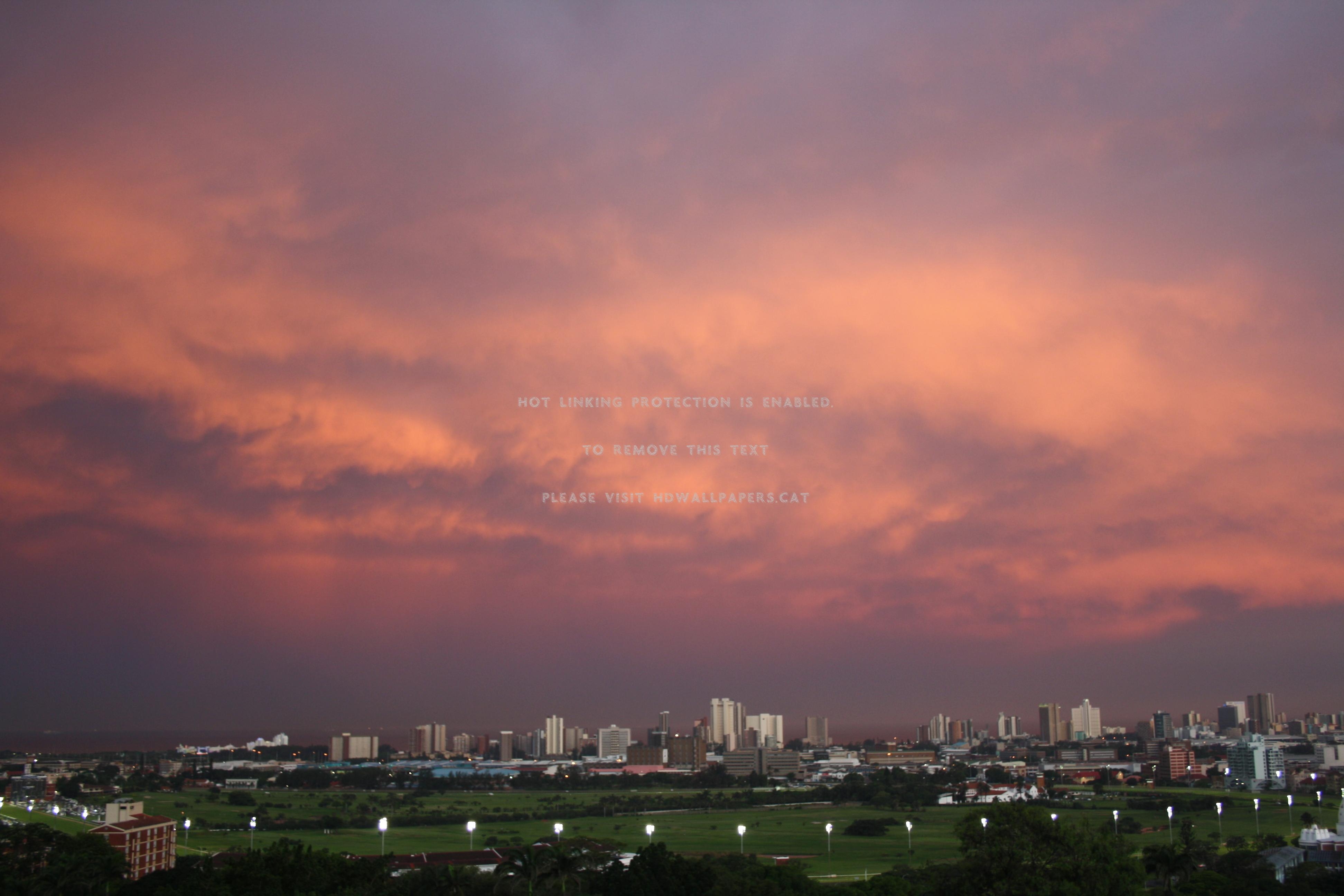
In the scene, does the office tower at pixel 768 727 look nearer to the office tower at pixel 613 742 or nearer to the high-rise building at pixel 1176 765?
the office tower at pixel 613 742

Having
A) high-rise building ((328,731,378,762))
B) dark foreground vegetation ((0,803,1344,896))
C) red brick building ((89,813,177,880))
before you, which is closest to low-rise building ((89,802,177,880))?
red brick building ((89,813,177,880))

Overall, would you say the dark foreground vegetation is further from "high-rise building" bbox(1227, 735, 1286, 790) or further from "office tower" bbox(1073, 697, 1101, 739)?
"office tower" bbox(1073, 697, 1101, 739)

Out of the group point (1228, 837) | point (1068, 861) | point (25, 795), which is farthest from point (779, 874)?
point (25, 795)

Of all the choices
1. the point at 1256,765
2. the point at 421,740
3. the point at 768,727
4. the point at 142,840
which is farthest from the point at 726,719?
the point at 142,840

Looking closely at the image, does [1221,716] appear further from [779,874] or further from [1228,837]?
[779,874]

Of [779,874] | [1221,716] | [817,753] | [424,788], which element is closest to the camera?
[779,874]

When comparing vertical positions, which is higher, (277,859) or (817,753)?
(277,859)

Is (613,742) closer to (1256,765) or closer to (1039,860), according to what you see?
(1256,765)
